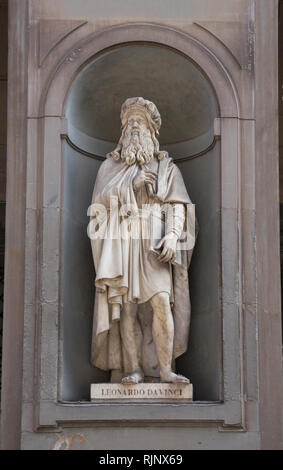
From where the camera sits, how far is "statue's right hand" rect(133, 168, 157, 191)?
1369 cm

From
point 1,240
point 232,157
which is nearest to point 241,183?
point 232,157

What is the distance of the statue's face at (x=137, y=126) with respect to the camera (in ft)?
45.9

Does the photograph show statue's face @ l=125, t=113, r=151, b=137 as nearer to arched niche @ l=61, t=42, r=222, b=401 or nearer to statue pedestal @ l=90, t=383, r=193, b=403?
arched niche @ l=61, t=42, r=222, b=401

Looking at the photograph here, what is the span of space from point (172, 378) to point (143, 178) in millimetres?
2175

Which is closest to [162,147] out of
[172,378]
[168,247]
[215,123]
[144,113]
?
[144,113]

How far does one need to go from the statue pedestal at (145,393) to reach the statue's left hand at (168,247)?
1.31 m

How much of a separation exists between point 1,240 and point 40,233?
16.4ft

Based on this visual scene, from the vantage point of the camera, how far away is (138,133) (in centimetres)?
1397

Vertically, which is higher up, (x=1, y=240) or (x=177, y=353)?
(x=1, y=240)

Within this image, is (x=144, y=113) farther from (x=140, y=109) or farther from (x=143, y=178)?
(x=143, y=178)

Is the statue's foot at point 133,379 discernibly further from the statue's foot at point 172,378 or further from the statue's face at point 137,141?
the statue's face at point 137,141

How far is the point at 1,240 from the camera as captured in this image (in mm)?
18344

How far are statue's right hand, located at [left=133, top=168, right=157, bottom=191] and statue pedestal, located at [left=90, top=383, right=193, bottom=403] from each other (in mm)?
2150
